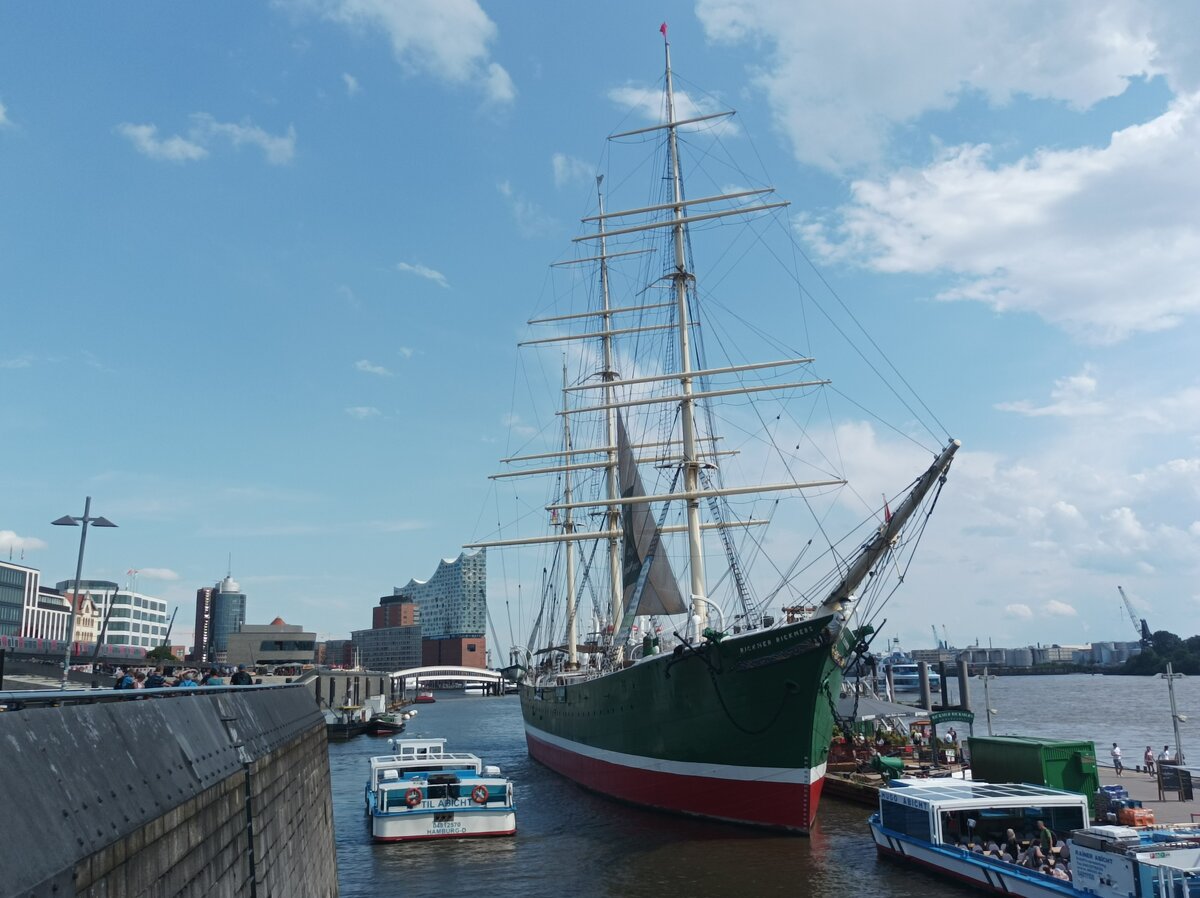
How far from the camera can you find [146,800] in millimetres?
7445

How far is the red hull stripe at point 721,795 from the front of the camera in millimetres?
28156

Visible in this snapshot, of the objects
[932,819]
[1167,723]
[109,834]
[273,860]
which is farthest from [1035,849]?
[1167,723]

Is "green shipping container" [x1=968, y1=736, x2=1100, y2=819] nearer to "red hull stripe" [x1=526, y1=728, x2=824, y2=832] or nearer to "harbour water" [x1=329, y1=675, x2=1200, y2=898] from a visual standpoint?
"harbour water" [x1=329, y1=675, x2=1200, y2=898]

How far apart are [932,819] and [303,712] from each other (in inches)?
644

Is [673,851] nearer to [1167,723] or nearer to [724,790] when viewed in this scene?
[724,790]

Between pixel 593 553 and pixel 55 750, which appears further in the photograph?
pixel 593 553

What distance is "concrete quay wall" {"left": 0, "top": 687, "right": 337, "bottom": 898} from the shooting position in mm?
5684

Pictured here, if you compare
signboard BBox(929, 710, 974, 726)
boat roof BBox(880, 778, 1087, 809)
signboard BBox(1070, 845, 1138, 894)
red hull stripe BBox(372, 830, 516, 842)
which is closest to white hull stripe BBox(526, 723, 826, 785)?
boat roof BBox(880, 778, 1087, 809)

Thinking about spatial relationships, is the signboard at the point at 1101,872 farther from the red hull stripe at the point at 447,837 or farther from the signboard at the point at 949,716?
the signboard at the point at 949,716

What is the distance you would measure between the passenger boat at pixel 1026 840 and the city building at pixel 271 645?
96.5 m

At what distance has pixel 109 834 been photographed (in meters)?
6.50

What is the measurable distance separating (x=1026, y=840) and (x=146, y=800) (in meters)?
22.1

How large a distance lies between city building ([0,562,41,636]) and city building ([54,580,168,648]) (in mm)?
17080

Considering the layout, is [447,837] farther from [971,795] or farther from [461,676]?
[461,676]
